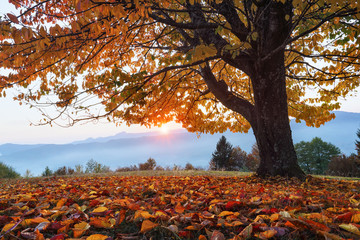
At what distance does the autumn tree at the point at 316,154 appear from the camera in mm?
35625

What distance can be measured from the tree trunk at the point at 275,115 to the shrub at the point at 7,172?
13.3m

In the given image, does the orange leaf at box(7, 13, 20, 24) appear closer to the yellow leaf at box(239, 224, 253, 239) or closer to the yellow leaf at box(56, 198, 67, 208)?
the yellow leaf at box(56, 198, 67, 208)

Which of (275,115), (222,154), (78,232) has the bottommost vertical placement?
(78,232)

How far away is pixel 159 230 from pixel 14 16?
134 inches

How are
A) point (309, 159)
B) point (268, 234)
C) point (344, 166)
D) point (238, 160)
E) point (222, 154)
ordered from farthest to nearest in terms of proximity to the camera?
1. point (309, 159)
2. point (238, 160)
3. point (222, 154)
4. point (344, 166)
5. point (268, 234)

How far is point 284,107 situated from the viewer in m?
5.73

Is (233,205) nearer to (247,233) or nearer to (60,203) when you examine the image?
(247,233)

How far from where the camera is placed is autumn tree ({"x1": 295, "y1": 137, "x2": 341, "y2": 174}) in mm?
35625

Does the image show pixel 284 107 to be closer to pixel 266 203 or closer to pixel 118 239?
pixel 266 203

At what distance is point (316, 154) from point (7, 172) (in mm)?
38744

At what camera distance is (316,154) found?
3675 centimetres

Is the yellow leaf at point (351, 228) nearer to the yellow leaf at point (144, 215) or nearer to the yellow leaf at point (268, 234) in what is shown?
the yellow leaf at point (268, 234)

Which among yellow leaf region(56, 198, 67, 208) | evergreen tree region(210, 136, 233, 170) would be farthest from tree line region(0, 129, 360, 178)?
yellow leaf region(56, 198, 67, 208)

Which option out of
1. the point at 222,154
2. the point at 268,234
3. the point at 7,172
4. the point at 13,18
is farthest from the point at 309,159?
the point at 13,18
